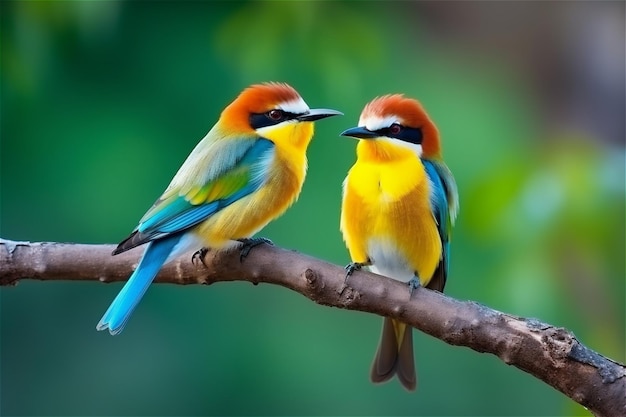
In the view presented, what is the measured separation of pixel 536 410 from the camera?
4.25m

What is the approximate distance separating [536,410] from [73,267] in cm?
266

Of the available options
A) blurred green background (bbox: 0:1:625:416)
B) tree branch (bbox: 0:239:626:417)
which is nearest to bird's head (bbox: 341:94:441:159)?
tree branch (bbox: 0:239:626:417)

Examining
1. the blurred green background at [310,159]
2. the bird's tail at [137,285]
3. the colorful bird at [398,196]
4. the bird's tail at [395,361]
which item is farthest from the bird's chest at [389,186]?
the blurred green background at [310,159]

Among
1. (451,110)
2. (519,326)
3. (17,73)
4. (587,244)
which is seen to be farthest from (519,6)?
(519,326)

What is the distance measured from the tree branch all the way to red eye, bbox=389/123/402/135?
45cm

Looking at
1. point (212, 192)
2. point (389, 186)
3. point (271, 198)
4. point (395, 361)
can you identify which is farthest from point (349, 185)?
point (395, 361)

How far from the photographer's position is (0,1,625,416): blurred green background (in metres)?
3.64

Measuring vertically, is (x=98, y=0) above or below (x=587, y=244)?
above

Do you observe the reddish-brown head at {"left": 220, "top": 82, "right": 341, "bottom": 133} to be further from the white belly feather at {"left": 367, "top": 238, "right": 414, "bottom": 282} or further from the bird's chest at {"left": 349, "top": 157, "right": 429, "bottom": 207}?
the white belly feather at {"left": 367, "top": 238, "right": 414, "bottom": 282}

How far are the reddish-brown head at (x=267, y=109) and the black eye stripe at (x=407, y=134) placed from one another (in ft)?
0.50

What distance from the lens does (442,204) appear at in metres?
2.44

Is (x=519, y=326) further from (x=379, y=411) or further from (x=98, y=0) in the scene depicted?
(x=379, y=411)

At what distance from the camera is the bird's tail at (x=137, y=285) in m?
1.94

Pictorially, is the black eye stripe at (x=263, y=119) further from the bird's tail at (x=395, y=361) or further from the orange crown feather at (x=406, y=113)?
the bird's tail at (x=395, y=361)
